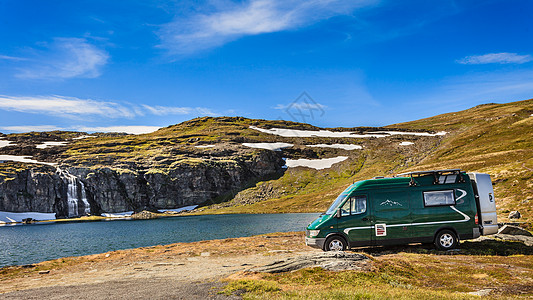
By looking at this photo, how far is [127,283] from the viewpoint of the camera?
15.5 m

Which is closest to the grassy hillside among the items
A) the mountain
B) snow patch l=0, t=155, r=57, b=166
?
the mountain

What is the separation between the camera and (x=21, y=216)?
13338 centimetres

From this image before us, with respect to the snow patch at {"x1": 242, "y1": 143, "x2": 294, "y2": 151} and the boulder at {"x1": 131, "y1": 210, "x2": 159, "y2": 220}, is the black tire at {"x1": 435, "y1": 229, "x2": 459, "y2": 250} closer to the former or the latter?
the boulder at {"x1": 131, "y1": 210, "x2": 159, "y2": 220}

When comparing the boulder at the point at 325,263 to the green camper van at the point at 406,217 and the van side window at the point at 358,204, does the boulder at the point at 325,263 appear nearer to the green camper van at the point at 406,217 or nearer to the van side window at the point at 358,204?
the green camper van at the point at 406,217

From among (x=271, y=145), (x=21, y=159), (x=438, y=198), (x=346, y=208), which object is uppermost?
(x=271, y=145)

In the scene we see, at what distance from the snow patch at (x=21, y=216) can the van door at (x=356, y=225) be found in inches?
6035

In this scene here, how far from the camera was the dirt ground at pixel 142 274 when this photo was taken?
13.3 metres

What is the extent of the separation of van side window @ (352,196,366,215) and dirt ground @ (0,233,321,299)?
17.1 feet

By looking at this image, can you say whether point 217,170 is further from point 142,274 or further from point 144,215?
point 142,274

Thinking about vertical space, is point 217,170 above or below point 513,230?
above

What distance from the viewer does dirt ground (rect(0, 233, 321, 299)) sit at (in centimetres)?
1330

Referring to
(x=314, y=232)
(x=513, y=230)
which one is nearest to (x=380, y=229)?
(x=314, y=232)

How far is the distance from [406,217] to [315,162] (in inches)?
5985

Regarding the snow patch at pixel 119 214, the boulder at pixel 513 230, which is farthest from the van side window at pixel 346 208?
the snow patch at pixel 119 214
